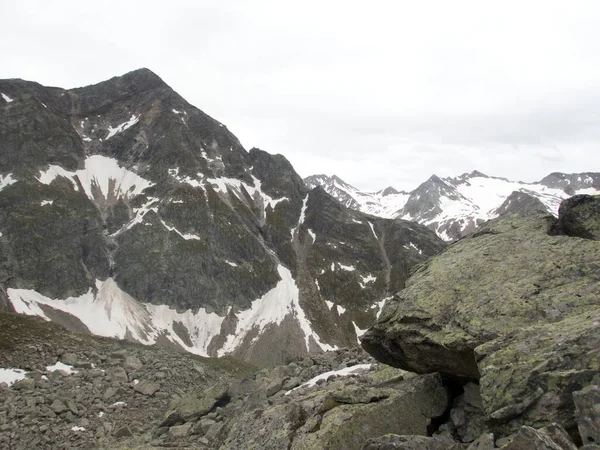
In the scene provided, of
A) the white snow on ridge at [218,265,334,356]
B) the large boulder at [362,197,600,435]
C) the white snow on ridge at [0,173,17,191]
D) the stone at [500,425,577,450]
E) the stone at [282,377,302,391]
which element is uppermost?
the white snow on ridge at [0,173,17,191]

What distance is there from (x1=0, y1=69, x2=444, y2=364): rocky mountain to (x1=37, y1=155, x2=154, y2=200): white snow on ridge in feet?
2.09

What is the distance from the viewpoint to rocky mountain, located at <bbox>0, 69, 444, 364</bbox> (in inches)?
5276

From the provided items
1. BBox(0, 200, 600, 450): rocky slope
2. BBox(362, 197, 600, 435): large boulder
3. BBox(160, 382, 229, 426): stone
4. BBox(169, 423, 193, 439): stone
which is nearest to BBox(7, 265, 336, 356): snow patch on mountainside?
BBox(160, 382, 229, 426): stone

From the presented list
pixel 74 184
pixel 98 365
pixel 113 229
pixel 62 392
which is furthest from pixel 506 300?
pixel 74 184

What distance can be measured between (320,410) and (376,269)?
7211 inches

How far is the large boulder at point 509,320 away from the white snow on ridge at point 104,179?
186 meters

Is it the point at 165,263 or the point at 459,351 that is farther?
the point at 165,263

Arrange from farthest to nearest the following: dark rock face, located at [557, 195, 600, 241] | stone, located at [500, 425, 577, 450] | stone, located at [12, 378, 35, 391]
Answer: stone, located at [12, 378, 35, 391], dark rock face, located at [557, 195, 600, 241], stone, located at [500, 425, 577, 450]

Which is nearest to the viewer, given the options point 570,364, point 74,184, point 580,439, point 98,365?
point 580,439

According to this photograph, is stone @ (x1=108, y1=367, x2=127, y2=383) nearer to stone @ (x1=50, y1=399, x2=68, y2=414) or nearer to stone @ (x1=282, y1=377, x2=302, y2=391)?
stone @ (x1=50, y1=399, x2=68, y2=414)

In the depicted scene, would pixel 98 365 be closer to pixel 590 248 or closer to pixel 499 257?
Result: pixel 499 257

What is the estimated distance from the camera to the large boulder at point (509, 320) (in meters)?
8.66

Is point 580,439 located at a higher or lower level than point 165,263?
lower

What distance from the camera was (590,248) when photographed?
12.5 metres
